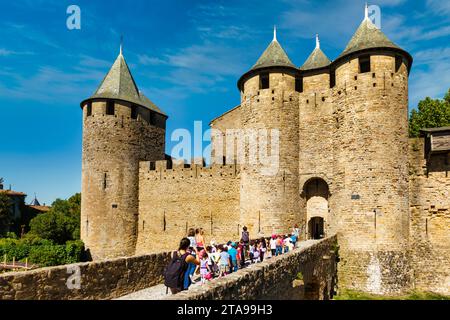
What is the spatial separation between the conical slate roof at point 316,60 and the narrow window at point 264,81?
2.12 meters

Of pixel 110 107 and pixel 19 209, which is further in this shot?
pixel 19 209

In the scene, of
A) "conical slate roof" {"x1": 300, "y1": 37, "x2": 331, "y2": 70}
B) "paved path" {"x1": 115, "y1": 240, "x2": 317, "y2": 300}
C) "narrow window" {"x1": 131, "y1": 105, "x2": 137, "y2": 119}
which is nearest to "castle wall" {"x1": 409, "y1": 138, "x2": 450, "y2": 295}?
"conical slate roof" {"x1": 300, "y1": 37, "x2": 331, "y2": 70}

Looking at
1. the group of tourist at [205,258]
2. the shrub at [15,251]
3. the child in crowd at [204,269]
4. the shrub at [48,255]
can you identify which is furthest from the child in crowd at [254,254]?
the shrub at [15,251]

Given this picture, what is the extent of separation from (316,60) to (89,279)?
1763 centimetres

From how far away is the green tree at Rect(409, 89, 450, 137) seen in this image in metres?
25.7

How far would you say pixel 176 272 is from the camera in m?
7.05

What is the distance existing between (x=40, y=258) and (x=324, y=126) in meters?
23.2

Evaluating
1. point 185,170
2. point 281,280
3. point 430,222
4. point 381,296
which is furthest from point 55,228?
point 281,280

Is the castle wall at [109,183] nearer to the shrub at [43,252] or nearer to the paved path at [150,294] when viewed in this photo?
the shrub at [43,252]

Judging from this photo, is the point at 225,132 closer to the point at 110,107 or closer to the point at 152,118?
the point at 152,118

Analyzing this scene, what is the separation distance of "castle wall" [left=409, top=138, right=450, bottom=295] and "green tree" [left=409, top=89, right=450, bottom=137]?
26.8 ft

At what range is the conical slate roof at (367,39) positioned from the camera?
18.1 m
